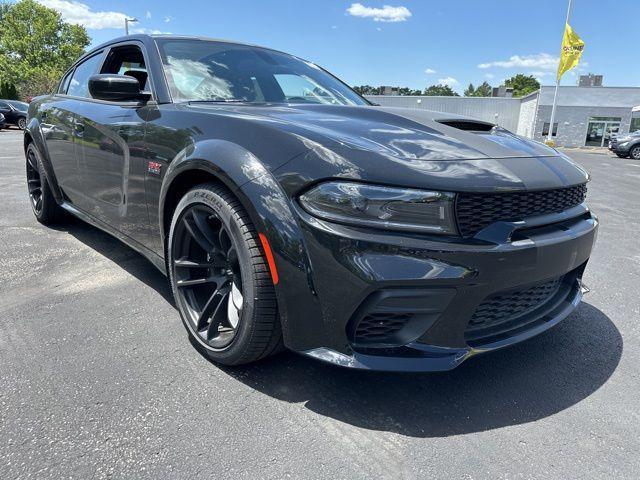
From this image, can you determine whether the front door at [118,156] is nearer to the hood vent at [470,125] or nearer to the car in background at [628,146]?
the hood vent at [470,125]

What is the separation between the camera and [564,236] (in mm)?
1838

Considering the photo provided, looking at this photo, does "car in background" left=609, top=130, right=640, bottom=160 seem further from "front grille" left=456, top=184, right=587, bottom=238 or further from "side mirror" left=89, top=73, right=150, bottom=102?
"side mirror" left=89, top=73, right=150, bottom=102

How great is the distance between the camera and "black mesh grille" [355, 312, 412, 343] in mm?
1668

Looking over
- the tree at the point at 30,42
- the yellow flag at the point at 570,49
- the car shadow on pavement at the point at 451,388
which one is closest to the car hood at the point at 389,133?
the car shadow on pavement at the point at 451,388

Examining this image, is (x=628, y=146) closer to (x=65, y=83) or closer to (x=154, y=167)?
(x=65, y=83)

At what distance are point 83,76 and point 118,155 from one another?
5.19 feet

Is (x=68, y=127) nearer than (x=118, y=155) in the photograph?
No

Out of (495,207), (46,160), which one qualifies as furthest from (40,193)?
(495,207)

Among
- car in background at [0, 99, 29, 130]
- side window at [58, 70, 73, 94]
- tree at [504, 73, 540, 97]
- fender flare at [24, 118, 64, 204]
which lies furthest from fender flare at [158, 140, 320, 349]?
tree at [504, 73, 540, 97]

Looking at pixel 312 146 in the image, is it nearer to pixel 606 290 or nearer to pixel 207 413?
pixel 207 413

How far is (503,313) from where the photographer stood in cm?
188

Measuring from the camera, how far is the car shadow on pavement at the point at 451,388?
1.82 metres

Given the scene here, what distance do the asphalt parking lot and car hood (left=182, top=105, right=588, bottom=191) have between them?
0.89 m

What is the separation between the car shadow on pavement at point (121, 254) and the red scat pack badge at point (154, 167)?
0.85 metres
